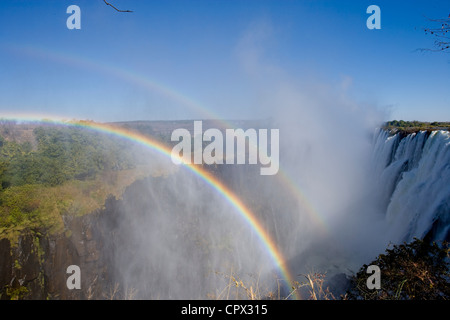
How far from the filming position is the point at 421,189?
11.0 meters

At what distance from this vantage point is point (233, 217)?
71.9 feet

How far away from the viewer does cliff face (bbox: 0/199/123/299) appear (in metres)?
9.74

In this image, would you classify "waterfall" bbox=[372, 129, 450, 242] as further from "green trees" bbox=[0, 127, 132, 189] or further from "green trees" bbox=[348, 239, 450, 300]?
"green trees" bbox=[0, 127, 132, 189]

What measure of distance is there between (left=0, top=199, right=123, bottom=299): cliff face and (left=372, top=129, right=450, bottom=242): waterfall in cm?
1620

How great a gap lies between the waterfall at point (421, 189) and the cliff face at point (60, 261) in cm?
1620

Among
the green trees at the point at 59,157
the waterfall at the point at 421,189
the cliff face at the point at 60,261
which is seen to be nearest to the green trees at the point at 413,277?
the waterfall at the point at 421,189

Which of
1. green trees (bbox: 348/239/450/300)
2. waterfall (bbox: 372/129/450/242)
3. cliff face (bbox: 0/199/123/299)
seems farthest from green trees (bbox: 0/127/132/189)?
waterfall (bbox: 372/129/450/242)

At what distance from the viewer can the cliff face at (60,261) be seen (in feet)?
32.0

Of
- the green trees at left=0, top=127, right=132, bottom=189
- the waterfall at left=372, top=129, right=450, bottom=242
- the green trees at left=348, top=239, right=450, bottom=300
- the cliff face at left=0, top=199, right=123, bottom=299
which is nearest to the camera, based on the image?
the green trees at left=348, top=239, right=450, bottom=300

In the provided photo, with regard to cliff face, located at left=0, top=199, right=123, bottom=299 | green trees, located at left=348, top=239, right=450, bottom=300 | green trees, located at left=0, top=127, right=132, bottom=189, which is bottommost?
cliff face, located at left=0, top=199, right=123, bottom=299

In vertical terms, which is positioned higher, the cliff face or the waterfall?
the waterfall

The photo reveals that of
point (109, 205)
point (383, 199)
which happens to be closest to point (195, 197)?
point (109, 205)
